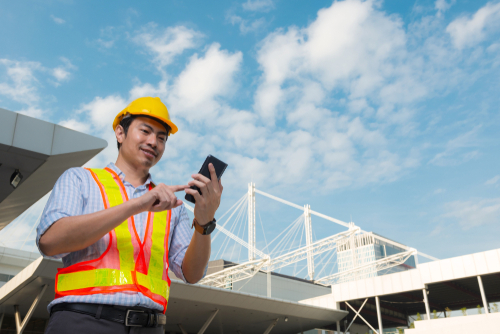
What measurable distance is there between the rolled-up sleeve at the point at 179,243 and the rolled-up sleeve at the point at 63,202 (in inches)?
20.6

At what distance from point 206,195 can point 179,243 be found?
449 millimetres

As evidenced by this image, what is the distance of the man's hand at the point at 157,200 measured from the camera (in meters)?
1.40

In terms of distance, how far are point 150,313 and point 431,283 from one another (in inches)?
838

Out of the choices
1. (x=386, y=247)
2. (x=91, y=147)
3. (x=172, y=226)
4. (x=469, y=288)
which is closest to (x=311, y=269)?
(x=469, y=288)

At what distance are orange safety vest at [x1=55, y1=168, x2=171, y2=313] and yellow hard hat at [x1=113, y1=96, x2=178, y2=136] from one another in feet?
1.06

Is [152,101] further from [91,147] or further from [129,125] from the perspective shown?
[91,147]

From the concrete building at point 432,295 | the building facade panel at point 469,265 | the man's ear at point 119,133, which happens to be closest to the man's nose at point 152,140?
the man's ear at point 119,133

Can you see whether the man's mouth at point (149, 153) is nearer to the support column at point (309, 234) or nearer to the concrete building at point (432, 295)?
the concrete building at point (432, 295)

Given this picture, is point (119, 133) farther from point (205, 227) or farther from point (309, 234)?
point (309, 234)

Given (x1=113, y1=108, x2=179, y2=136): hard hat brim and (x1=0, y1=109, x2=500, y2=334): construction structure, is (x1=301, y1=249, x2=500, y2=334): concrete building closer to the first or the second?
(x1=0, y1=109, x2=500, y2=334): construction structure

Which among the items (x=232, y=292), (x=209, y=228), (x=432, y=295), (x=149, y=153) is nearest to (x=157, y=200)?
(x=209, y=228)

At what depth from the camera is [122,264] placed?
1520mm

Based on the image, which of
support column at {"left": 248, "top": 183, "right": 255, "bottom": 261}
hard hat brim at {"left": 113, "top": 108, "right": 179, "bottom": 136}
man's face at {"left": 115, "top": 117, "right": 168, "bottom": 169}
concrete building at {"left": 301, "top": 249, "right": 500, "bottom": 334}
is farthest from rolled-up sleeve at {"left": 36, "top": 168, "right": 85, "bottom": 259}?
support column at {"left": 248, "top": 183, "right": 255, "bottom": 261}

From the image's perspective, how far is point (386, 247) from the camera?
122 metres
